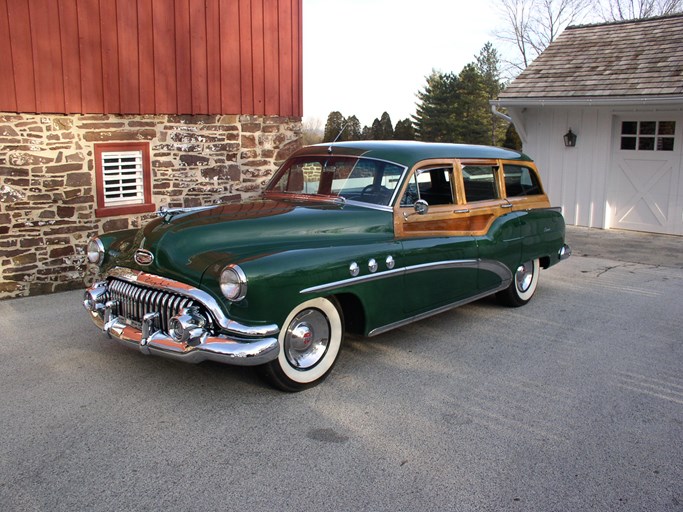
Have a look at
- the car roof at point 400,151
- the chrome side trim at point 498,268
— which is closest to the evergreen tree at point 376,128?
the car roof at point 400,151

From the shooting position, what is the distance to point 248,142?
9.37 metres

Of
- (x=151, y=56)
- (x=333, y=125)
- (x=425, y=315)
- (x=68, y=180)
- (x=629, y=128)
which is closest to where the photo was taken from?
(x=425, y=315)

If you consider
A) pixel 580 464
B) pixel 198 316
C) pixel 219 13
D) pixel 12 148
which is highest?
pixel 219 13

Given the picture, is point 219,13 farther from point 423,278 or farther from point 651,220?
point 651,220

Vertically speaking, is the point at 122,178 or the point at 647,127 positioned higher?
the point at 647,127

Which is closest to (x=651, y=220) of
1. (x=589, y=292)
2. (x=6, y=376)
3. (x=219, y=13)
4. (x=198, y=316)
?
(x=589, y=292)

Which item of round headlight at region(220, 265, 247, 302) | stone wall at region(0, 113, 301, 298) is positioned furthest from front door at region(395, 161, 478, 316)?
stone wall at region(0, 113, 301, 298)

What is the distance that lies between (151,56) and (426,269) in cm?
505

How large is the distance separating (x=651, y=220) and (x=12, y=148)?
405 inches

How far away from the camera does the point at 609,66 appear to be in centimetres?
1170

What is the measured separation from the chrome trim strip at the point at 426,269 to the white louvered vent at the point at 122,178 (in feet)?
15.0

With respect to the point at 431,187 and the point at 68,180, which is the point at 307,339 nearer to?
the point at 431,187

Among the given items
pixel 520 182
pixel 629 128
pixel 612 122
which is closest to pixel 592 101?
pixel 612 122

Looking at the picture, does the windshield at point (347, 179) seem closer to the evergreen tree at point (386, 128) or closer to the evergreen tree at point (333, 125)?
the evergreen tree at point (333, 125)
